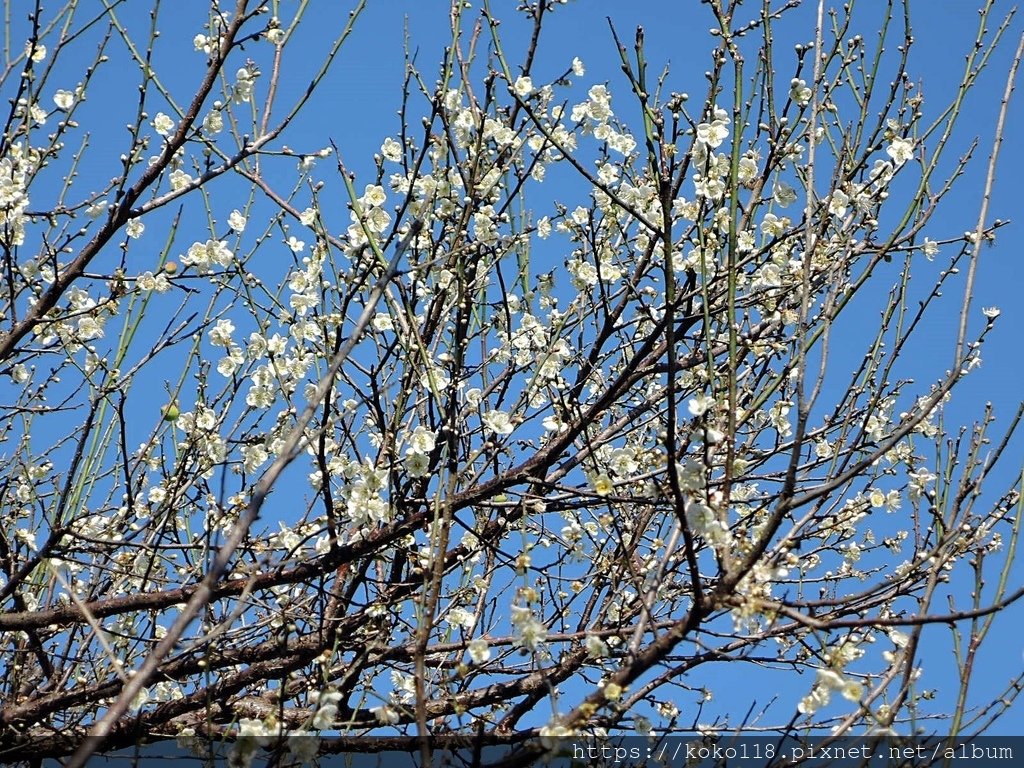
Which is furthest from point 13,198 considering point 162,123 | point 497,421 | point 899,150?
point 899,150

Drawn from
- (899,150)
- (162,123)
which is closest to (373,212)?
(162,123)

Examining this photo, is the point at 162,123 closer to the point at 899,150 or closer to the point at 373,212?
the point at 373,212

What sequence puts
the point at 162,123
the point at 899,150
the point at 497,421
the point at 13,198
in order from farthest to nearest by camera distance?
the point at 162,123 < the point at 13,198 < the point at 497,421 < the point at 899,150

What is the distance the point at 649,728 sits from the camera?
2.37m

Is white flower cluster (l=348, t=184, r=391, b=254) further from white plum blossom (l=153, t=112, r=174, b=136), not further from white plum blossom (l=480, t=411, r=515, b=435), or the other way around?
white plum blossom (l=153, t=112, r=174, b=136)

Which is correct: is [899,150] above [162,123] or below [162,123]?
below

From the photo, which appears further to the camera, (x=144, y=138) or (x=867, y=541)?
(x=867, y=541)

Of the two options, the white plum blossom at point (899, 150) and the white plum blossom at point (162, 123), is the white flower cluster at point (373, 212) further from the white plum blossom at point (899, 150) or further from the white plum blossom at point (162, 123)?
the white plum blossom at point (899, 150)

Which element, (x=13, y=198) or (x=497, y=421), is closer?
(x=497, y=421)

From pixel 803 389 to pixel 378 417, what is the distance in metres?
1.68

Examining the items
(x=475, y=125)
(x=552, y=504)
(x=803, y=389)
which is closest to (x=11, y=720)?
(x=552, y=504)

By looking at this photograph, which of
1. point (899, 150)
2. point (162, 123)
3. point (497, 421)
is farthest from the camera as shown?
point (162, 123)

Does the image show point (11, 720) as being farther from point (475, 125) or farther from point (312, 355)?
point (475, 125)

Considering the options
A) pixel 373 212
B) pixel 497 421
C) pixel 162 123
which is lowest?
pixel 497 421
